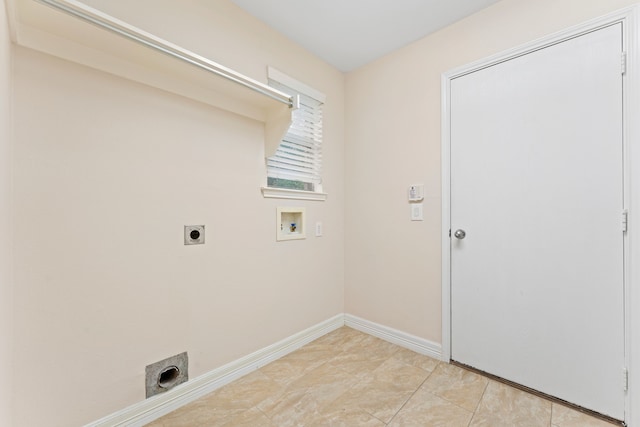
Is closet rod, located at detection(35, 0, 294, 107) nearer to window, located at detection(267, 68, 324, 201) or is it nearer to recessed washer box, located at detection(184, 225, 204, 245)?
window, located at detection(267, 68, 324, 201)

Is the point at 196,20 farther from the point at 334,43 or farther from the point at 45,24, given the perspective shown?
the point at 334,43

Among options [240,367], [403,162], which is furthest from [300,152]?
[240,367]

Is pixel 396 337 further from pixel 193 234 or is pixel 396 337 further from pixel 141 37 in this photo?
pixel 141 37

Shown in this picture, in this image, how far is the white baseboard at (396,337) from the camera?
1.94 metres

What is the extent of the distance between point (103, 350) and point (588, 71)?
8.96 ft

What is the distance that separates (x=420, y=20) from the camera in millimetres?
1798

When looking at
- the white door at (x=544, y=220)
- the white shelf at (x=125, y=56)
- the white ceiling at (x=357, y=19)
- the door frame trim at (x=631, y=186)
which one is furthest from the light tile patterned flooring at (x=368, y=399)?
the white ceiling at (x=357, y=19)

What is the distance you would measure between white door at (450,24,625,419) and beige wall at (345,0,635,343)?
0.16 m

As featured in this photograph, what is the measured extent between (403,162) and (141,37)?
1.74m

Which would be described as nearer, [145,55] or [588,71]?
[145,55]

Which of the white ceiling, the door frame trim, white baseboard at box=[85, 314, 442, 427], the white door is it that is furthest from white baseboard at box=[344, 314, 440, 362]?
the white ceiling

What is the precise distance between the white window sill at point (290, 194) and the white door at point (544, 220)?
1018mm

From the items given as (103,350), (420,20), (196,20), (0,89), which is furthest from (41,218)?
(420,20)

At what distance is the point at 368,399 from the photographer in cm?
151
